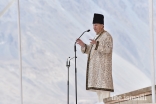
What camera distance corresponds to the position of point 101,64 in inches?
102

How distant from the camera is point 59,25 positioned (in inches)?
121

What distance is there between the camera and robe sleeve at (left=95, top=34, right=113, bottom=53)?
2.56 m

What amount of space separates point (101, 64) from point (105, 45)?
128mm

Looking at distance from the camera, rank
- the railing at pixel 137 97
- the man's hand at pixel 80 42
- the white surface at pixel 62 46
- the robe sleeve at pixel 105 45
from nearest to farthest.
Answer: the railing at pixel 137 97 → the robe sleeve at pixel 105 45 → the man's hand at pixel 80 42 → the white surface at pixel 62 46

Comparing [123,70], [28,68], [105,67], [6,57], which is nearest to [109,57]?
[105,67]

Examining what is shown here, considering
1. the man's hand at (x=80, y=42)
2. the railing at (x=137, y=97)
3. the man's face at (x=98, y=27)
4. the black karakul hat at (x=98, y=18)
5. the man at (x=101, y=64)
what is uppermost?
the black karakul hat at (x=98, y=18)

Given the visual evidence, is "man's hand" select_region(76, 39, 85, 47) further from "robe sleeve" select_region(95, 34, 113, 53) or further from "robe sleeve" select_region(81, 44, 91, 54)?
"robe sleeve" select_region(95, 34, 113, 53)

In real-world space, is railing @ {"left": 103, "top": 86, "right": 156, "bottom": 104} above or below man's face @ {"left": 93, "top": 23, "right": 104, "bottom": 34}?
below

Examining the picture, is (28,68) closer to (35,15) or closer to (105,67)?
(35,15)

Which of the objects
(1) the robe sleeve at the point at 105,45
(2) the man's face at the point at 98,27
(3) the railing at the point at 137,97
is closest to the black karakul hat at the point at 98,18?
(2) the man's face at the point at 98,27

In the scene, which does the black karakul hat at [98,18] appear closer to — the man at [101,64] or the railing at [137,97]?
the man at [101,64]

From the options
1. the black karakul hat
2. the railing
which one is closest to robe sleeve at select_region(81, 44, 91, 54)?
the black karakul hat

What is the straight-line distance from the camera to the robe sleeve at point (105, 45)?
2.56m

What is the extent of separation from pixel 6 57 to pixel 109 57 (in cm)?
104
